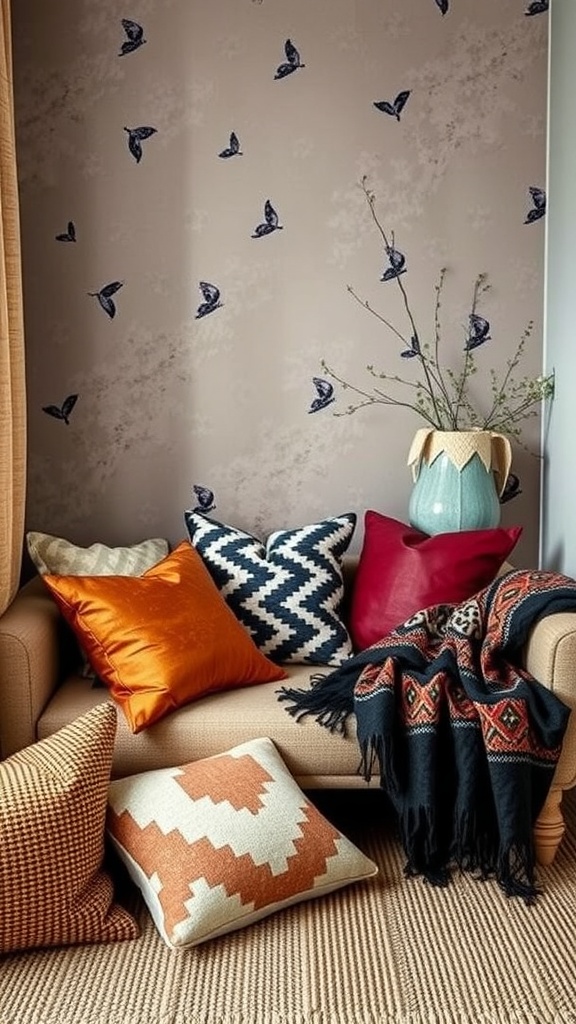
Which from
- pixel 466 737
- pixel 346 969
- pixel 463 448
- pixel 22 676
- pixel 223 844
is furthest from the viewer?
pixel 463 448

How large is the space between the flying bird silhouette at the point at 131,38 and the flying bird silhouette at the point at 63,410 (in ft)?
3.27

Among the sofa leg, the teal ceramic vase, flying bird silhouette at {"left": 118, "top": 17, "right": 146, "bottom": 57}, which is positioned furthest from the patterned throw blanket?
flying bird silhouette at {"left": 118, "top": 17, "right": 146, "bottom": 57}

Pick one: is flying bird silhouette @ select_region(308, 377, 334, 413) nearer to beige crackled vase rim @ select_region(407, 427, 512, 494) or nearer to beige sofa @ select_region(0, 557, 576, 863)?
beige crackled vase rim @ select_region(407, 427, 512, 494)

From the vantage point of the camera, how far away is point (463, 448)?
9.07 feet

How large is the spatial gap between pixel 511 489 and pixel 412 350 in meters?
0.52

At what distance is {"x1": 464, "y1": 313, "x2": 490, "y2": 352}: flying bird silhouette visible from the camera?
9.85ft

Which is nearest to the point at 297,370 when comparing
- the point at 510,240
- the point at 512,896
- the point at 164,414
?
the point at 164,414

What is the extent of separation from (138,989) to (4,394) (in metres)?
1.34

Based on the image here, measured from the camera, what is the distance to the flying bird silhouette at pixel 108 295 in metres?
2.95

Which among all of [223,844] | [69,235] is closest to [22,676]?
[223,844]

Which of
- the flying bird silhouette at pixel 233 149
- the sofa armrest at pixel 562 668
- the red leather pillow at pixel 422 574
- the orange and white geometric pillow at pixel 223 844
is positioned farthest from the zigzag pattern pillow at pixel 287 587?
the flying bird silhouette at pixel 233 149

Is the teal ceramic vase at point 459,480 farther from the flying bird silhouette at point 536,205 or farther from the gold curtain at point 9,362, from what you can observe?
the gold curtain at point 9,362

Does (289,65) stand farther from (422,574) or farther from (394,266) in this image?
(422,574)

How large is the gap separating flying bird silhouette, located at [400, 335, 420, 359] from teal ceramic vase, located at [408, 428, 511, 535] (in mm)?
284
